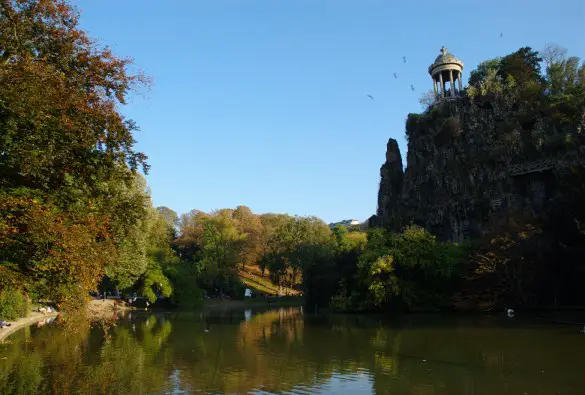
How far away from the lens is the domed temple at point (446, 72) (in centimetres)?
7356

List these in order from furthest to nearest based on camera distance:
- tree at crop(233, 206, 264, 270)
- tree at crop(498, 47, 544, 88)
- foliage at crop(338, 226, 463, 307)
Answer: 1. tree at crop(233, 206, 264, 270)
2. tree at crop(498, 47, 544, 88)
3. foliage at crop(338, 226, 463, 307)

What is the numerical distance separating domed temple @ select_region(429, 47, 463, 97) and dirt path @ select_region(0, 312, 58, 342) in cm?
6077

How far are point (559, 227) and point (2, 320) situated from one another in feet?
139

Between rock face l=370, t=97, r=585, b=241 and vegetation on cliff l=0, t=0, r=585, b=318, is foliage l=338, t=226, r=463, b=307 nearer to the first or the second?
vegetation on cliff l=0, t=0, r=585, b=318

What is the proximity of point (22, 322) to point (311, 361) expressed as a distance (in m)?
27.5

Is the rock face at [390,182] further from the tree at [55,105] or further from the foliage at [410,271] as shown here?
the tree at [55,105]

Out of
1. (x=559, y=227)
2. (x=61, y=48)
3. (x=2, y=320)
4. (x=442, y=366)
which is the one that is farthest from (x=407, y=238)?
(x=61, y=48)

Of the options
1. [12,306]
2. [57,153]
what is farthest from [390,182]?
[57,153]

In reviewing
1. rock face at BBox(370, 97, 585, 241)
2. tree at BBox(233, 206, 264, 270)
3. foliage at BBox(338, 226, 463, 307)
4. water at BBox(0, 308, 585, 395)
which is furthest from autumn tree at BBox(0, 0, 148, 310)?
tree at BBox(233, 206, 264, 270)

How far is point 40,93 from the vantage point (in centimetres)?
1143

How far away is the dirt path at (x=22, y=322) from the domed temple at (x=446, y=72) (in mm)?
60767

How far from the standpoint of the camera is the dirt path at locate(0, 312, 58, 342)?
30102 mm

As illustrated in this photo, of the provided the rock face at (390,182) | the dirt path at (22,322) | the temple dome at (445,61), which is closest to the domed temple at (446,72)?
the temple dome at (445,61)

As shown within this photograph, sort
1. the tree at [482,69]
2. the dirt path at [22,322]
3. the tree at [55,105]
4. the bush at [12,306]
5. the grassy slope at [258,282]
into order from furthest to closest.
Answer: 1. the grassy slope at [258,282]
2. the tree at [482,69]
3. the bush at [12,306]
4. the dirt path at [22,322]
5. the tree at [55,105]
